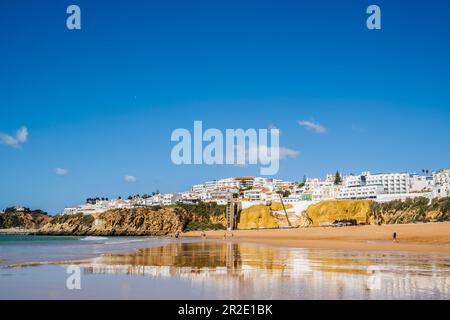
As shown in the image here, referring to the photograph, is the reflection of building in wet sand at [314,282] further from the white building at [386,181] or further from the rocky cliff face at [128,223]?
the white building at [386,181]

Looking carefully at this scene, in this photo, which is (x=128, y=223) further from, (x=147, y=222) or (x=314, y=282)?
(x=314, y=282)


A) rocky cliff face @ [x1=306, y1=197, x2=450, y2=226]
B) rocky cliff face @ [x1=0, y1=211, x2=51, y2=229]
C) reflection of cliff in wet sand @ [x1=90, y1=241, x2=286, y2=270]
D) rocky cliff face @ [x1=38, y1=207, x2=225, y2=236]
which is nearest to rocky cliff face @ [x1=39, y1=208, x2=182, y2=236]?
rocky cliff face @ [x1=38, y1=207, x2=225, y2=236]

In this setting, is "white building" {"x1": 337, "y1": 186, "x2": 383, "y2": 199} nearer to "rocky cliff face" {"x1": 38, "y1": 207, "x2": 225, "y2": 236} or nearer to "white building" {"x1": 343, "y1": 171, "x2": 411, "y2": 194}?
"white building" {"x1": 343, "y1": 171, "x2": 411, "y2": 194}

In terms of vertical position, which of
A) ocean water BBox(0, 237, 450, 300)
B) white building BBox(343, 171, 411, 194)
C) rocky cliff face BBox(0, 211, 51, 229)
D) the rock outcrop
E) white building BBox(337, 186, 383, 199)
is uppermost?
white building BBox(343, 171, 411, 194)

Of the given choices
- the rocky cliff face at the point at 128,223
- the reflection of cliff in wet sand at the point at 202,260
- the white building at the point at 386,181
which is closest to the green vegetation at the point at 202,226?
the rocky cliff face at the point at 128,223

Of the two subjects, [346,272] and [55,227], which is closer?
[346,272]

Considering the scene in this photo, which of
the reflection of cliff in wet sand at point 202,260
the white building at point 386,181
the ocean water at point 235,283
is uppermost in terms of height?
the white building at point 386,181

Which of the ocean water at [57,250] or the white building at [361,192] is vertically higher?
the white building at [361,192]

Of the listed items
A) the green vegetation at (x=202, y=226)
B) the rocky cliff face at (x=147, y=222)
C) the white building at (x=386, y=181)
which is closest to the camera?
the green vegetation at (x=202, y=226)

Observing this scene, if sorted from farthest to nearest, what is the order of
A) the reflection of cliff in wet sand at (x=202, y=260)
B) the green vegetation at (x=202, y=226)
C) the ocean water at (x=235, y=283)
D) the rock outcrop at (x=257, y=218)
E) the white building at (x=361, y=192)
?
the green vegetation at (x=202, y=226), the white building at (x=361, y=192), the rock outcrop at (x=257, y=218), the reflection of cliff in wet sand at (x=202, y=260), the ocean water at (x=235, y=283)

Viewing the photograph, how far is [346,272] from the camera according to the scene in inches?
495

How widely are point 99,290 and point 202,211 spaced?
105 meters
